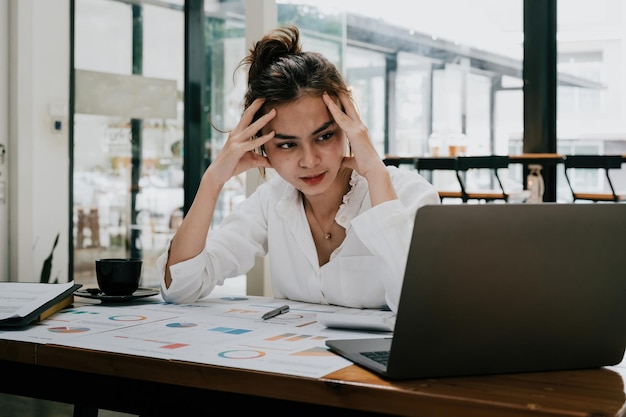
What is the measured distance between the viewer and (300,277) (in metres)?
1.76

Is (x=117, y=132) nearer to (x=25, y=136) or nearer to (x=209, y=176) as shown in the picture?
(x=25, y=136)

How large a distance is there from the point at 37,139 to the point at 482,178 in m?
3.86

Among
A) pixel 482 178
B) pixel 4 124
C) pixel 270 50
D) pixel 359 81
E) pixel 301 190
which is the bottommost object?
pixel 301 190

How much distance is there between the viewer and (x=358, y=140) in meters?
1.63

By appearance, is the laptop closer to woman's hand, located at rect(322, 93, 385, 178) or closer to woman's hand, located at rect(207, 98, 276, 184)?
woman's hand, located at rect(322, 93, 385, 178)

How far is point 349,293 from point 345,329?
1.33 feet

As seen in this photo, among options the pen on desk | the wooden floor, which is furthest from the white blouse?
the wooden floor

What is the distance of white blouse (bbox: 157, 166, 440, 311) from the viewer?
1.41 m

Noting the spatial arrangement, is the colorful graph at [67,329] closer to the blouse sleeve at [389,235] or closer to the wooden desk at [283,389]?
the wooden desk at [283,389]

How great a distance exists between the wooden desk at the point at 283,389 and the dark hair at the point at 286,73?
834mm

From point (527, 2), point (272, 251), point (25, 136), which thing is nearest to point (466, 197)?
point (527, 2)

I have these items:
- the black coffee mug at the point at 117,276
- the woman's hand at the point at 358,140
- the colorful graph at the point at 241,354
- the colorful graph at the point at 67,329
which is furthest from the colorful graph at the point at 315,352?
the black coffee mug at the point at 117,276

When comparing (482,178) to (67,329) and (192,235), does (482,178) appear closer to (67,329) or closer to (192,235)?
(192,235)

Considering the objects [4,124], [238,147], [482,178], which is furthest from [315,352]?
[482,178]
